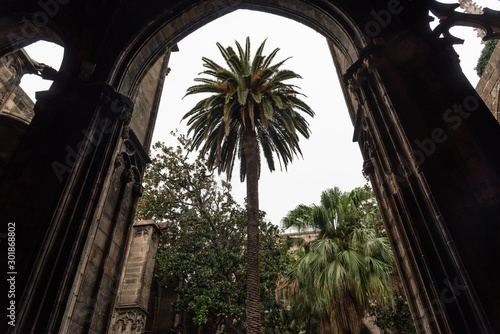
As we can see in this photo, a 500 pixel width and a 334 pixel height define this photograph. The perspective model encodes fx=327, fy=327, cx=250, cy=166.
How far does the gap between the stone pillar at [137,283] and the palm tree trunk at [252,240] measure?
4.32 m

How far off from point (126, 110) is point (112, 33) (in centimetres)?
162

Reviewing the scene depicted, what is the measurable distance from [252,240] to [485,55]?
1340 cm

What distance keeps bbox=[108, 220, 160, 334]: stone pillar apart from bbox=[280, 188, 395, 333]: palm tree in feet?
17.7

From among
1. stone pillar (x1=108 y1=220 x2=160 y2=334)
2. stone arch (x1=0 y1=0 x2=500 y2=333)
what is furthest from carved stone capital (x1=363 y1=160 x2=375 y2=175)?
stone pillar (x1=108 y1=220 x2=160 y2=334)

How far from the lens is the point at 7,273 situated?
358 centimetres

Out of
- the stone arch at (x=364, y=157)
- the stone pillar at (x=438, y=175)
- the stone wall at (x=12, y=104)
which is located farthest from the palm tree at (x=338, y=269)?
the stone wall at (x=12, y=104)

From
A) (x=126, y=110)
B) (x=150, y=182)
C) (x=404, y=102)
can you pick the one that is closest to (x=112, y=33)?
(x=126, y=110)

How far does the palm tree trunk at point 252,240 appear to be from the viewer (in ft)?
29.6

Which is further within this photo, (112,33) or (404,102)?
(112,33)

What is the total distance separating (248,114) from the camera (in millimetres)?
11984

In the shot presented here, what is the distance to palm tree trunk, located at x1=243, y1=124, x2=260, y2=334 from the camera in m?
9.02

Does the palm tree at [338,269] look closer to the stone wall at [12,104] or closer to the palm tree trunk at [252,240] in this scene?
the palm tree trunk at [252,240]

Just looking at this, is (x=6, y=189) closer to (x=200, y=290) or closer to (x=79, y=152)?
(x=79, y=152)

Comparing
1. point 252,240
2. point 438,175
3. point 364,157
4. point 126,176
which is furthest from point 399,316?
point 126,176
